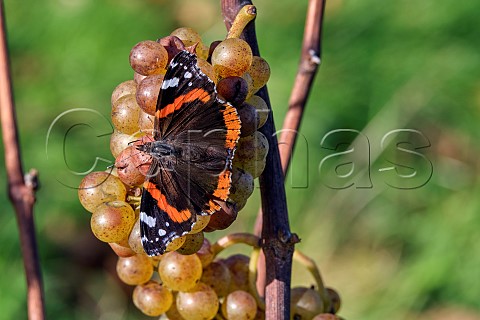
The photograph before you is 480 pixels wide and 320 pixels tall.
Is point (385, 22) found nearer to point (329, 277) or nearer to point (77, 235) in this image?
point (329, 277)

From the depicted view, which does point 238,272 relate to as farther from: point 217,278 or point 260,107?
point 260,107

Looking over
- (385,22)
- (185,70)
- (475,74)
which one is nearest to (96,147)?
(385,22)

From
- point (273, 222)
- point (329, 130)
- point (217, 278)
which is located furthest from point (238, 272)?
point (329, 130)

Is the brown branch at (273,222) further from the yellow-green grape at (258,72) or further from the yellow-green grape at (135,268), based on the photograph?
the yellow-green grape at (135,268)

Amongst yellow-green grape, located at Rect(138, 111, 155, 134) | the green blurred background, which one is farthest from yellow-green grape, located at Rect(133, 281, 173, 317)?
the green blurred background

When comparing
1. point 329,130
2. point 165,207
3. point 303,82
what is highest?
point 329,130

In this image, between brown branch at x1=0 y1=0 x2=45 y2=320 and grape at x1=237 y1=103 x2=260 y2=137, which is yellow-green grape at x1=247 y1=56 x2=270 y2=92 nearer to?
grape at x1=237 y1=103 x2=260 y2=137
